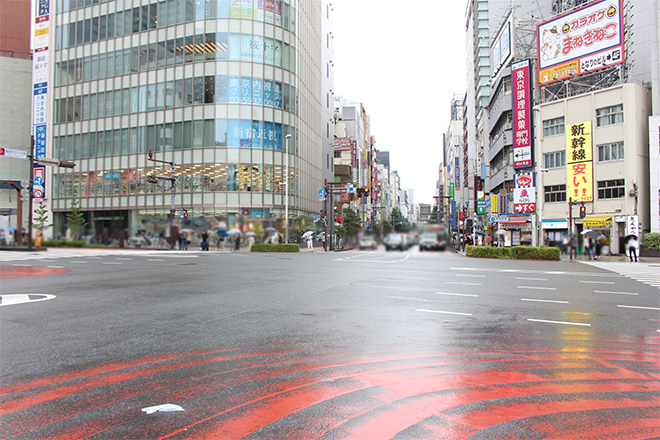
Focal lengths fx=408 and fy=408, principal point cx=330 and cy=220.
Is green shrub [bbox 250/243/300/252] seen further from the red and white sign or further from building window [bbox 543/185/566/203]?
building window [bbox 543/185/566/203]

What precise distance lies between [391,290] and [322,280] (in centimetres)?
535

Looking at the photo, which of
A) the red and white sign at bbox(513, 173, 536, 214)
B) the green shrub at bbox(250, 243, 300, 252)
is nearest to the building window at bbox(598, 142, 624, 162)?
the red and white sign at bbox(513, 173, 536, 214)

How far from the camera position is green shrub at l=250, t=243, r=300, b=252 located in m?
3.78

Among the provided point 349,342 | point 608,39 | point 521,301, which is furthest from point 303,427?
point 608,39

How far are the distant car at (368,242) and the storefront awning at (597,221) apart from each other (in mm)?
1818

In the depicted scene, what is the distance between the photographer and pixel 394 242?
336 centimetres

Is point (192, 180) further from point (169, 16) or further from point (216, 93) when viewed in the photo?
point (169, 16)

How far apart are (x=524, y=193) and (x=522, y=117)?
65.7 metres

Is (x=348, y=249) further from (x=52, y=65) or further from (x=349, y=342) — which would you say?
(x=52, y=65)

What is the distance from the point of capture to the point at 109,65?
6438 millimetres

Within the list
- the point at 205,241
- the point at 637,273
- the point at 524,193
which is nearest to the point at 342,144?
the point at 637,273

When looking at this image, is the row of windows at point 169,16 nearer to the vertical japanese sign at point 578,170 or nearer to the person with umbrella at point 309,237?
the person with umbrella at point 309,237

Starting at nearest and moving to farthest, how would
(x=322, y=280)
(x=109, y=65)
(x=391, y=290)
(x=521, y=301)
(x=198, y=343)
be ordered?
(x=109, y=65) → (x=198, y=343) → (x=521, y=301) → (x=391, y=290) → (x=322, y=280)

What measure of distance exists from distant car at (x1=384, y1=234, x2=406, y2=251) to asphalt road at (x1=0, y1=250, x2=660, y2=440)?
183 mm
